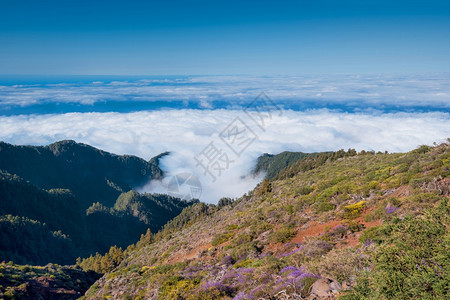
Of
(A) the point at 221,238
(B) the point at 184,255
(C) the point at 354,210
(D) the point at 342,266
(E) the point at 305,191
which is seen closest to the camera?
(D) the point at 342,266

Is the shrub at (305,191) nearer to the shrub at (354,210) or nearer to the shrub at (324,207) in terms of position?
the shrub at (324,207)

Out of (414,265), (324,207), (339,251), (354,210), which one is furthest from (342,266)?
(324,207)

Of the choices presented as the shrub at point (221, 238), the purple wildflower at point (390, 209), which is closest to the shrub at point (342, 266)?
the purple wildflower at point (390, 209)

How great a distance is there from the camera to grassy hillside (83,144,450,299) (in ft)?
24.4

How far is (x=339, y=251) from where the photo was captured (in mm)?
11742

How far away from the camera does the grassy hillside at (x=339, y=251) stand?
743 centimetres

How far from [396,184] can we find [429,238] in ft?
45.2

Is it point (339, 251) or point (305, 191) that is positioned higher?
point (339, 251)

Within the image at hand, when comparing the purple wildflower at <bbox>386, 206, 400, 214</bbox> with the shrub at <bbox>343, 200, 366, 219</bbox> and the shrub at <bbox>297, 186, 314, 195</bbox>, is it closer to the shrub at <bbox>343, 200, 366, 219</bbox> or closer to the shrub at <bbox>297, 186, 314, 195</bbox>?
the shrub at <bbox>343, 200, 366, 219</bbox>

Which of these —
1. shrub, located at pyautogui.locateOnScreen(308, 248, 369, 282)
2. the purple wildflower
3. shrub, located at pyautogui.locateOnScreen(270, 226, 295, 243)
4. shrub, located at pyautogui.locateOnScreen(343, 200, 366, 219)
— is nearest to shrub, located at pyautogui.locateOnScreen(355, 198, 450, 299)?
shrub, located at pyautogui.locateOnScreen(308, 248, 369, 282)

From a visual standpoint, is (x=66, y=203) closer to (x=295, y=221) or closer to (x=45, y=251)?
(x=45, y=251)

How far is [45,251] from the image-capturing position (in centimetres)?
12344

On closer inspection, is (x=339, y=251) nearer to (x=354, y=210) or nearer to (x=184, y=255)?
(x=354, y=210)

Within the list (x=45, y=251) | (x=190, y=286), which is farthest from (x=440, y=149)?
(x=45, y=251)
